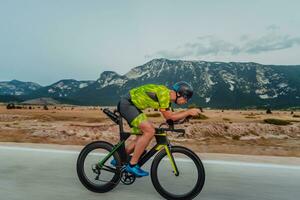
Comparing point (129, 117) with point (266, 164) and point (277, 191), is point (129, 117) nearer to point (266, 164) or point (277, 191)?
point (277, 191)

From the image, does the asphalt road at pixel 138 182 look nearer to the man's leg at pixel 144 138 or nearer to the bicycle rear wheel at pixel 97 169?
the bicycle rear wheel at pixel 97 169

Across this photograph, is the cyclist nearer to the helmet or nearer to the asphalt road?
the helmet

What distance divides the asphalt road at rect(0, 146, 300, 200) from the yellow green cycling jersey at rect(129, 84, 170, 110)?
46.4 inches

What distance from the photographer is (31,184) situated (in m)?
5.87

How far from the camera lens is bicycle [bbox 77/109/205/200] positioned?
5.18 meters

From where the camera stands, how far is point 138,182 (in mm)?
5938

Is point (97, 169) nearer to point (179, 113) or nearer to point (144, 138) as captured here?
point (144, 138)

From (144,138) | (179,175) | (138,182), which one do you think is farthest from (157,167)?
(138,182)

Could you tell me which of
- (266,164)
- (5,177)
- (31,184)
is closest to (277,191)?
(266,164)

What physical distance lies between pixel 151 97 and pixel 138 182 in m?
1.43

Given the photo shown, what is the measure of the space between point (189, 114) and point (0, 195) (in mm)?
2630

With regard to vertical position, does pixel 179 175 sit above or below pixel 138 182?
above

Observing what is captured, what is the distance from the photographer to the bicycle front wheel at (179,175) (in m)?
5.14

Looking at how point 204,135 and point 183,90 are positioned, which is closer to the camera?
point 183,90
